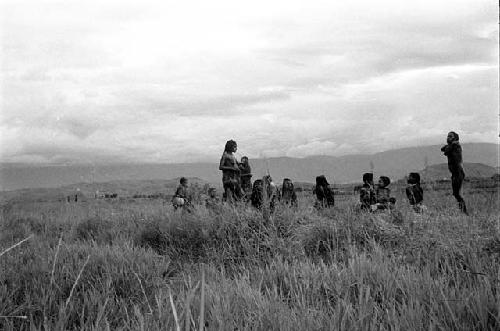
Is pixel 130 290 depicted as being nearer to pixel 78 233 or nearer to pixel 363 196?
pixel 78 233

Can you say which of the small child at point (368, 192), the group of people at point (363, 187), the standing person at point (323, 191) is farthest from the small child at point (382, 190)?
the standing person at point (323, 191)

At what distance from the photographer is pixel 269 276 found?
384 cm

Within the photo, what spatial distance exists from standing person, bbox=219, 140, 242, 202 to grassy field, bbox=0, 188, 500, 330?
12.0 feet

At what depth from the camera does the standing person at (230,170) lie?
1156 cm

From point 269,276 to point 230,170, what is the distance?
8114 mm

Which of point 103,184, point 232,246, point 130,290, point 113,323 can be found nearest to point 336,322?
point 113,323

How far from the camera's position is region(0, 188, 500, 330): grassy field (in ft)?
A: 8.14

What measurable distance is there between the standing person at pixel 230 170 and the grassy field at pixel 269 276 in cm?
365

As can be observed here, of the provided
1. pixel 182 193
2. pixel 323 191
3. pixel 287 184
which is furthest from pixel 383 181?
pixel 182 193

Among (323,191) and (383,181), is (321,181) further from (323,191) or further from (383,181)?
(383,181)

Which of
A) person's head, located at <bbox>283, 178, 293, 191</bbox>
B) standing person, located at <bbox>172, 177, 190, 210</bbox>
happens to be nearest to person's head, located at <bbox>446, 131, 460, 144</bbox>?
person's head, located at <bbox>283, 178, 293, 191</bbox>

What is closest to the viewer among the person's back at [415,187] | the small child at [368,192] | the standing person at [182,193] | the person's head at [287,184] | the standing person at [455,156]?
the small child at [368,192]

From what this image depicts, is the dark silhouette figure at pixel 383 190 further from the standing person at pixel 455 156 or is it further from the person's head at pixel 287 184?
the person's head at pixel 287 184

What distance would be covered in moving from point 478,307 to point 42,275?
3.60 meters
